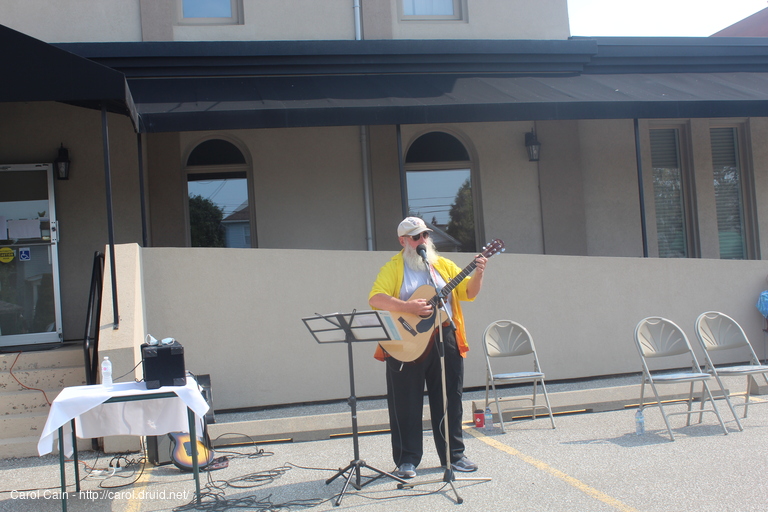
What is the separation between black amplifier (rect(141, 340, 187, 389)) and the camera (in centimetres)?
464

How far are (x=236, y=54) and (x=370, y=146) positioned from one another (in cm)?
223

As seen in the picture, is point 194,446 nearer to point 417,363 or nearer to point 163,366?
point 163,366

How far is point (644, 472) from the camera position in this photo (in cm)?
474

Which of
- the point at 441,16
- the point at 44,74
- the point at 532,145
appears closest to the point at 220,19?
the point at 441,16

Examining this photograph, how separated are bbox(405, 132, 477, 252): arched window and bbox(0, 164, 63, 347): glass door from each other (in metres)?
4.86

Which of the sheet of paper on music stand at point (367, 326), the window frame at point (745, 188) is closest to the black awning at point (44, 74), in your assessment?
the sheet of paper on music stand at point (367, 326)

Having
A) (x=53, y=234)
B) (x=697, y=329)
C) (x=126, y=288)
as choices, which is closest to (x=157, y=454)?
(x=126, y=288)

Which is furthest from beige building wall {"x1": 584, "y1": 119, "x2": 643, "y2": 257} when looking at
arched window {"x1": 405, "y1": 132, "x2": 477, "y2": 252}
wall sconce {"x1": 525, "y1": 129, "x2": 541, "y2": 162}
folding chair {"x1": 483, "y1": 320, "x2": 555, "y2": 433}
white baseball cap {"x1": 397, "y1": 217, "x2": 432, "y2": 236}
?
white baseball cap {"x1": 397, "y1": 217, "x2": 432, "y2": 236}

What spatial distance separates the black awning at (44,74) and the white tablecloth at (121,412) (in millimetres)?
2657

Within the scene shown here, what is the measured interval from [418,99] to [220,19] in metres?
3.21

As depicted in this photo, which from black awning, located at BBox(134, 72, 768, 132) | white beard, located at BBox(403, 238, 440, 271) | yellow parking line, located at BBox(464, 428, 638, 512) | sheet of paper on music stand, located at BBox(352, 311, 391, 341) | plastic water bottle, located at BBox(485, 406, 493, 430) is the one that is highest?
black awning, located at BBox(134, 72, 768, 132)

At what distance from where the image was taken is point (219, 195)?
991 centimetres

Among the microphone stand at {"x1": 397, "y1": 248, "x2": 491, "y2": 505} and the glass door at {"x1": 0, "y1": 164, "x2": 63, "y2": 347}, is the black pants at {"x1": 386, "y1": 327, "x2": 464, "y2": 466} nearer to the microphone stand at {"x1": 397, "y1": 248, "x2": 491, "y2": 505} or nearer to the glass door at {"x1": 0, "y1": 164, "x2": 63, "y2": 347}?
the microphone stand at {"x1": 397, "y1": 248, "x2": 491, "y2": 505}

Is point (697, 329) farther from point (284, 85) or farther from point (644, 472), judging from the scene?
point (284, 85)
